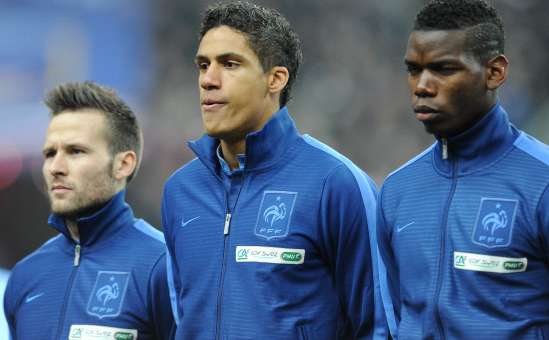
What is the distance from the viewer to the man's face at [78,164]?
4.88m

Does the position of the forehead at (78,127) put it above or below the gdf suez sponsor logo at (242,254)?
above

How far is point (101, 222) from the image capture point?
16.0 ft

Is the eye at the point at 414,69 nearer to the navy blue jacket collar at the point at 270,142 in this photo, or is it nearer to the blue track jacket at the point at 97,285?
the navy blue jacket collar at the point at 270,142

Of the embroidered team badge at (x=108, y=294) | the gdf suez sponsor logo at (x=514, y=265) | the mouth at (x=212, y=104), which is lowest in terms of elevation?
the embroidered team badge at (x=108, y=294)

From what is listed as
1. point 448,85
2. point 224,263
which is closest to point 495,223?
point 448,85

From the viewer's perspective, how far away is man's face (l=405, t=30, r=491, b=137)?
3.64 metres

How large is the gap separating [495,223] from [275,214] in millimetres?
825

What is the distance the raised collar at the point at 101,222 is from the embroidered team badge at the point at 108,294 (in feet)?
0.74

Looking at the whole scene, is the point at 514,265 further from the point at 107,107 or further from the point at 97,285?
the point at 107,107

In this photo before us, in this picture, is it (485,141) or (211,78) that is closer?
(485,141)

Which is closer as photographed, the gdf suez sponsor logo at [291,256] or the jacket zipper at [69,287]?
the gdf suez sponsor logo at [291,256]

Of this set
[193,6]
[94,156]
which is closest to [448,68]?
[94,156]

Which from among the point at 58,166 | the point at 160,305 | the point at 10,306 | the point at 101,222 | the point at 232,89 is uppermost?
the point at 232,89

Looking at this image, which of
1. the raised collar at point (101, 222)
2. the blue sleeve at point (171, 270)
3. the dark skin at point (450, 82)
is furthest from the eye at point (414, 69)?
the raised collar at point (101, 222)
